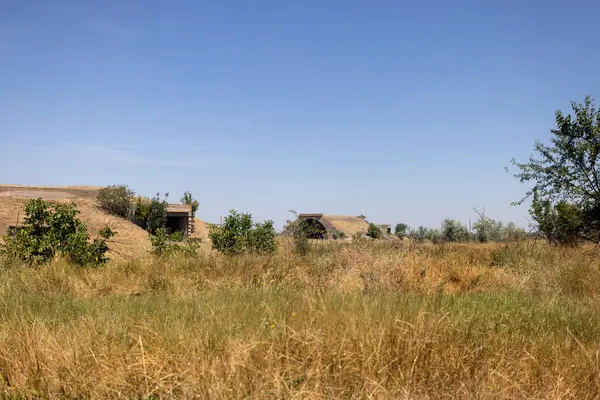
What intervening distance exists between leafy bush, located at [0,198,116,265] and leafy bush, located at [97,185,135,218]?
2099 centimetres

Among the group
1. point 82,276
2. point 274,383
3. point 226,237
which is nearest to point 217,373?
point 274,383

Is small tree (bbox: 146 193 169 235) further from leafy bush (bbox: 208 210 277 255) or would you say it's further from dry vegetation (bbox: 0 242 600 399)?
dry vegetation (bbox: 0 242 600 399)

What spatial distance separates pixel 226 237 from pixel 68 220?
4832mm

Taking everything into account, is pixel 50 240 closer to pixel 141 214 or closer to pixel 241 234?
pixel 241 234

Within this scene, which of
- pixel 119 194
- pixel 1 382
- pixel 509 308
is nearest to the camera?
pixel 1 382

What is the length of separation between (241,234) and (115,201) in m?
19.9

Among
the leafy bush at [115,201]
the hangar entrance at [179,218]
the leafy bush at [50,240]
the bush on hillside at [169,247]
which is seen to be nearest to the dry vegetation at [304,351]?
the leafy bush at [50,240]

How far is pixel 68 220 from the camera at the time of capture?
1279 centimetres

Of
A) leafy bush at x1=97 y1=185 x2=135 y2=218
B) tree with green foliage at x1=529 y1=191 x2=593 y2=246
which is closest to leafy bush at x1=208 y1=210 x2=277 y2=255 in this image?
tree with green foliage at x1=529 y1=191 x2=593 y2=246

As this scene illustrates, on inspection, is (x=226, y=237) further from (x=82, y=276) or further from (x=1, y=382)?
(x=1, y=382)

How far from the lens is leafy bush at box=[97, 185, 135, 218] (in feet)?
110

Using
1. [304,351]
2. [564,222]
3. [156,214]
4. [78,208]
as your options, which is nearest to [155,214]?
[156,214]

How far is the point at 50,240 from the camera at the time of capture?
12.4 m

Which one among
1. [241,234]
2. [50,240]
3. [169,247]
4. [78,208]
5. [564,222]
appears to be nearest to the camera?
[50,240]
